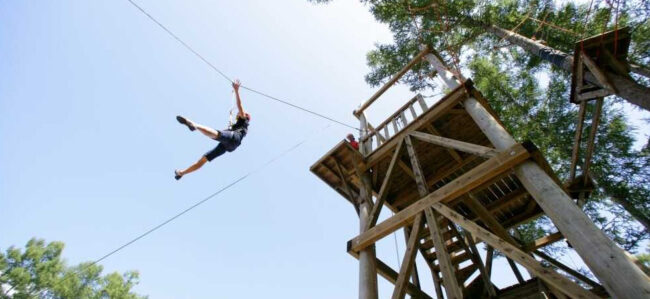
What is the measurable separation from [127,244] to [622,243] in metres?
11.5

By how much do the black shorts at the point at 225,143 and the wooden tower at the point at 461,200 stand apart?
64.4 inches

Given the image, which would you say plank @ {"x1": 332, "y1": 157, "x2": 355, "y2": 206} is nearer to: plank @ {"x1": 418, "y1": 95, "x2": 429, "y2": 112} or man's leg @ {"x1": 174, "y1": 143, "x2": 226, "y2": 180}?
plank @ {"x1": 418, "y1": 95, "x2": 429, "y2": 112}

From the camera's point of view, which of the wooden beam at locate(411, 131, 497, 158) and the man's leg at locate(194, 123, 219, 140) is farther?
the man's leg at locate(194, 123, 219, 140)

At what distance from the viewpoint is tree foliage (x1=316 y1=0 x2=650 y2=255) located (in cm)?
745

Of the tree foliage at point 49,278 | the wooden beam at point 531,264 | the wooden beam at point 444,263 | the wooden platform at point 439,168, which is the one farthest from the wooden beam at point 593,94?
the tree foliage at point 49,278

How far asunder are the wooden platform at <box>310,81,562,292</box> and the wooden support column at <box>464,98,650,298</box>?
224 cm

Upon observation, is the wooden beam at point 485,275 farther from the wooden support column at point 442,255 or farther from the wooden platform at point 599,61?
the wooden platform at point 599,61

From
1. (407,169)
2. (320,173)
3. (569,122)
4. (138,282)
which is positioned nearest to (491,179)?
(407,169)

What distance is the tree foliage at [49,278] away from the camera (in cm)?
2247

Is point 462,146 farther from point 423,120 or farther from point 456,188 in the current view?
point 423,120

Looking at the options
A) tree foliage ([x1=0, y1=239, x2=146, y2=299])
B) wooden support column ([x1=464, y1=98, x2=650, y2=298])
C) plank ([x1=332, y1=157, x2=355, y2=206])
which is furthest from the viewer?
tree foliage ([x1=0, y1=239, x2=146, y2=299])

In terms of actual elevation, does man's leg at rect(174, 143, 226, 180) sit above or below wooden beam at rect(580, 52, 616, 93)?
above

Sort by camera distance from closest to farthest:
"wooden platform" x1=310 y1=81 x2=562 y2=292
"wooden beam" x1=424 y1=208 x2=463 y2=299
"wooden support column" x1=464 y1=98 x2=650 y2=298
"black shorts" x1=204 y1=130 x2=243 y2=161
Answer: "wooden support column" x1=464 y1=98 x2=650 y2=298 < "wooden beam" x1=424 y1=208 x2=463 y2=299 < "black shorts" x1=204 y1=130 x2=243 y2=161 < "wooden platform" x1=310 y1=81 x2=562 y2=292

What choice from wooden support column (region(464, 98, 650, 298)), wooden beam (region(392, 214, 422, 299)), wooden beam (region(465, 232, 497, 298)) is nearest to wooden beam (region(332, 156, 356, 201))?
wooden beam (region(392, 214, 422, 299))
